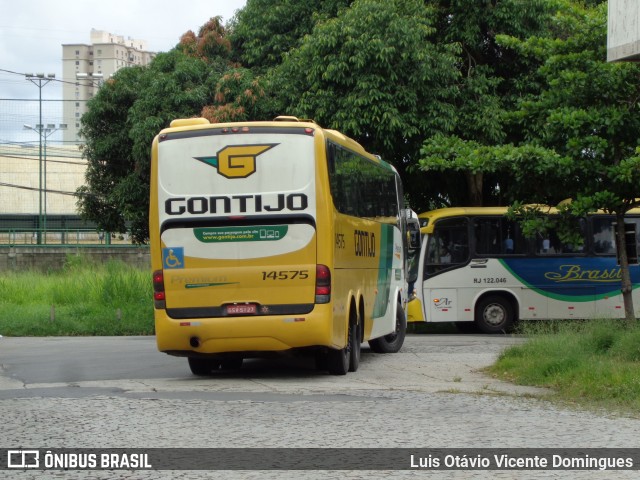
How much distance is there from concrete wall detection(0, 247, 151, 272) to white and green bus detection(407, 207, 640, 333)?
22.4 meters

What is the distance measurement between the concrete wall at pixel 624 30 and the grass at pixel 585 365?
362cm

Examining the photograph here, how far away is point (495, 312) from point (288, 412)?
14653mm

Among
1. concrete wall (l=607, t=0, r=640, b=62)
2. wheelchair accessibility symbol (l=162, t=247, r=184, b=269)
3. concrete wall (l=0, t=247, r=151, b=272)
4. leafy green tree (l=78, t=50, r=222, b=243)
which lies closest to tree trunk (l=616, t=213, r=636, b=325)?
concrete wall (l=607, t=0, r=640, b=62)

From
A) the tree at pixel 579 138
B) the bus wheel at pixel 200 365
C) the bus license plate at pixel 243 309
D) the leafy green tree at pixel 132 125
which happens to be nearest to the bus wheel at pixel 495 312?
the tree at pixel 579 138

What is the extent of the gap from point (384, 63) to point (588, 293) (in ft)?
22.9

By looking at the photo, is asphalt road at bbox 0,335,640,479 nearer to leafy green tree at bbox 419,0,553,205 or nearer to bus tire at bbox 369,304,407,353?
bus tire at bbox 369,304,407,353

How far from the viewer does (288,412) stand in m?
9.98

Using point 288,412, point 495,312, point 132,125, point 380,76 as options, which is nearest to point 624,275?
point 495,312

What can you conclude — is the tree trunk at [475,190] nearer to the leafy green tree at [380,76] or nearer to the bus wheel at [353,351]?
the leafy green tree at [380,76]

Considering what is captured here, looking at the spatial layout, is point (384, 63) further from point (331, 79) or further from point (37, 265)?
point (37, 265)

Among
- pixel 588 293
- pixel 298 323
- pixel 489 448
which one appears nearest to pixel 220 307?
pixel 298 323

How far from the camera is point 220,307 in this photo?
13.0 metres

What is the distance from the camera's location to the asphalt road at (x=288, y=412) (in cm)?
822

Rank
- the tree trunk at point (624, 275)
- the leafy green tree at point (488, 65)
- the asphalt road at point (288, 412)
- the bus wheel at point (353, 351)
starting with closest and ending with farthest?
1. the asphalt road at point (288, 412)
2. the bus wheel at point (353, 351)
3. the tree trunk at point (624, 275)
4. the leafy green tree at point (488, 65)
